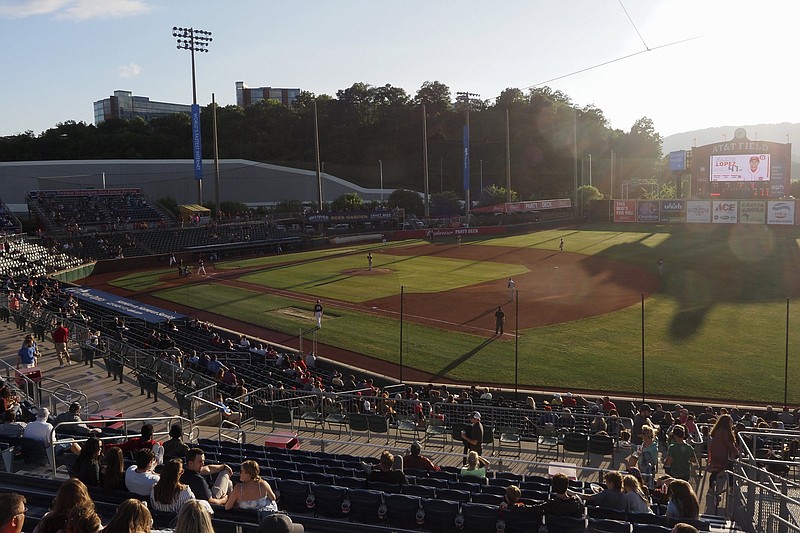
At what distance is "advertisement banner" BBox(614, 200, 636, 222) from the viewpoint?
8150 centimetres

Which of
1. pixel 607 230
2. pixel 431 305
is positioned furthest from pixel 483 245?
pixel 431 305

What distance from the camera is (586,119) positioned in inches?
5709

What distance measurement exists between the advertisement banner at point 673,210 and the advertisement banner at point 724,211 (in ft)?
13.8

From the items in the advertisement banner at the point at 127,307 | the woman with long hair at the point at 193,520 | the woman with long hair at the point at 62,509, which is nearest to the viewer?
the woman with long hair at the point at 193,520

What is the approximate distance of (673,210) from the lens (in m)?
76.1

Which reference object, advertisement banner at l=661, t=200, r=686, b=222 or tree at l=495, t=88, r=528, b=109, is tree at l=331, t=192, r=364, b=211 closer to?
advertisement banner at l=661, t=200, r=686, b=222

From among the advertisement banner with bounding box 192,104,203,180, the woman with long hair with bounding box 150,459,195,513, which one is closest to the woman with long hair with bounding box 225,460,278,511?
the woman with long hair with bounding box 150,459,195,513

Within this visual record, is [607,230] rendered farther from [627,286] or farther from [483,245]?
[627,286]

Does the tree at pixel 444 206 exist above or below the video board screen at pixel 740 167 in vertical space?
below

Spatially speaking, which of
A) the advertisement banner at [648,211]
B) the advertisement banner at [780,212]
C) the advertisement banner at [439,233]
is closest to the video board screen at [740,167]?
the advertisement banner at [780,212]

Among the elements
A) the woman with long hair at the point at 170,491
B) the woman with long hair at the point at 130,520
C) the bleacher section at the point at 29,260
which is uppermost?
the woman with long hair at the point at 130,520

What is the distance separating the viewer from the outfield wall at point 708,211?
6631 centimetres

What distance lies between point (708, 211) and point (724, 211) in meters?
1.78

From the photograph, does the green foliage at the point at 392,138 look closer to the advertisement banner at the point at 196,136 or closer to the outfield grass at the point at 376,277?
the advertisement banner at the point at 196,136
